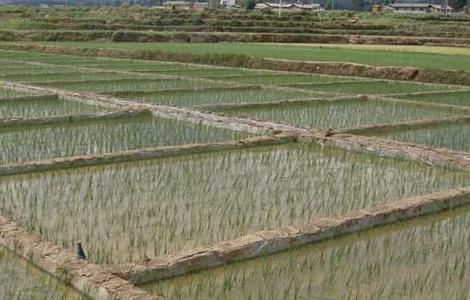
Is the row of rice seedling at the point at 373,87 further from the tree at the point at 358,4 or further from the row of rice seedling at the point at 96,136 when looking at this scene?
the tree at the point at 358,4

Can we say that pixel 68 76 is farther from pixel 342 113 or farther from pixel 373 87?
pixel 342 113

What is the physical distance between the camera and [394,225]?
445cm

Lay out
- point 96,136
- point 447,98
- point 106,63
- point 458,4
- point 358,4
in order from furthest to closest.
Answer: point 358,4 → point 458,4 → point 106,63 → point 447,98 → point 96,136

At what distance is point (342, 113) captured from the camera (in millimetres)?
9352

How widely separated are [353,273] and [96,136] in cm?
437

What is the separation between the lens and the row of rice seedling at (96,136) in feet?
21.5

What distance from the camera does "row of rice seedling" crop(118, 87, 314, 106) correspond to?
10281 millimetres

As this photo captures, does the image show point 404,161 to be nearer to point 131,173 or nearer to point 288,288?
point 131,173

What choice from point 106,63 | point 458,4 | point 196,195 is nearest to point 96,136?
point 196,195

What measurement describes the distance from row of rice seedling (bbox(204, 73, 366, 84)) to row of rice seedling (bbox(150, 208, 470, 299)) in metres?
9.26

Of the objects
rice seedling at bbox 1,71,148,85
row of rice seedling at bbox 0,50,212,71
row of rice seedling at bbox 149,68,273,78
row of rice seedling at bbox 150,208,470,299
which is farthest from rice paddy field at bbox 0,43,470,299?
row of rice seedling at bbox 0,50,212,71

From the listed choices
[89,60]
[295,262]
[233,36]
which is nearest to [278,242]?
[295,262]

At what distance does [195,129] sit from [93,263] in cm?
444

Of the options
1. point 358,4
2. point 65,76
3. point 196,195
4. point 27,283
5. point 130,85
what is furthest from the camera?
point 358,4
